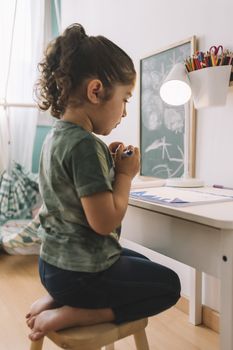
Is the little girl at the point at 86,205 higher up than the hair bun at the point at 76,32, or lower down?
lower down

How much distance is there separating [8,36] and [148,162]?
1.37 m

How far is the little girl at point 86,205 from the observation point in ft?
2.29

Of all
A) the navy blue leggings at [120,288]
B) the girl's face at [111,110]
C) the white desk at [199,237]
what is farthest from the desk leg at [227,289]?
the girl's face at [111,110]

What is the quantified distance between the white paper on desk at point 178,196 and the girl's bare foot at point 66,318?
0.30 meters

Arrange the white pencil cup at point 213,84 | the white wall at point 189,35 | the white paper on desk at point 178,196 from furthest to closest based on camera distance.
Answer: the white wall at point 189,35
the white pencil cup at point 213,84
the white paper on desk at point 178,196

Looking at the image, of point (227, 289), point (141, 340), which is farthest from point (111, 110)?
point (141, 340)

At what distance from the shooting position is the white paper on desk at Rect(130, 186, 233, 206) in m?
0.89

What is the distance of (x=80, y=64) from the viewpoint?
747 millimetres

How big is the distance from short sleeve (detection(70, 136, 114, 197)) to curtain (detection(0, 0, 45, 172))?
180cm

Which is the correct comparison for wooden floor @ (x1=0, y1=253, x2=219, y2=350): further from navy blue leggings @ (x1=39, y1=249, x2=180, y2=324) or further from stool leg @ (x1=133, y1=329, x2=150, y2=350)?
navy blue leggings @ (x1=39, y1=249, x2=180, y2=324)

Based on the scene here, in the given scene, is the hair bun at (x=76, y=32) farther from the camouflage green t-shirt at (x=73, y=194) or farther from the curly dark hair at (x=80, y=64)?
the camouflage green t-shirt at (x=73, y=194)

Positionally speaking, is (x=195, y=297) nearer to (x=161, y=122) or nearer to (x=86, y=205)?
(x=161, y=122)

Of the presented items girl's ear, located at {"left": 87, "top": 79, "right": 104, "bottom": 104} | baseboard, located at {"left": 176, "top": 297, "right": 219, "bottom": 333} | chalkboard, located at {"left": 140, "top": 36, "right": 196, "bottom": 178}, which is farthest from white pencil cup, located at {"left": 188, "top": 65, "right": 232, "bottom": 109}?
baseboard, located at {"left": 176, "top": 297, "right": 219, "bottom": 333}

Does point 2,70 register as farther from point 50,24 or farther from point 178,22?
point 178,22
